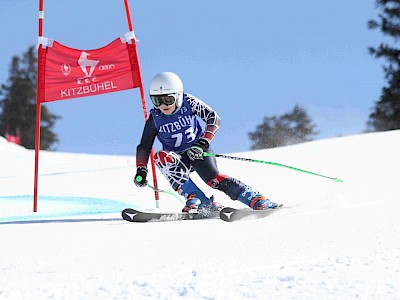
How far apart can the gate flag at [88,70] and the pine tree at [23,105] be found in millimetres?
25790

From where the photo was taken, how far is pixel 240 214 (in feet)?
13.5

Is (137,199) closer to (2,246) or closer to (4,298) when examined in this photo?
(2,246)

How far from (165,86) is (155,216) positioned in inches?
39.7

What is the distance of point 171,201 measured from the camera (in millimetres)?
6090

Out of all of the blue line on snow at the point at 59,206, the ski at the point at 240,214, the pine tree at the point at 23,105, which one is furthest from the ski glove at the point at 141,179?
the pine tree at the point at 23,105

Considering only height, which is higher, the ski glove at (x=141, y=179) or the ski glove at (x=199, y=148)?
the ski glove at (x=199, y=148)

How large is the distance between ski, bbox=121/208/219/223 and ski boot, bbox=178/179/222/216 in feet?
0.30

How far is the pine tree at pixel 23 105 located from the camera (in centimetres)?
3133

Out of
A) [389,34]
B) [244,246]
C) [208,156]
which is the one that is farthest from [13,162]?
[389,34]

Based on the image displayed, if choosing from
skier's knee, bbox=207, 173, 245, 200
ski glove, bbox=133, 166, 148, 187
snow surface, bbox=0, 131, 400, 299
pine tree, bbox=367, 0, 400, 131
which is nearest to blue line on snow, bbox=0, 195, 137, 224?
snow surface, bbox=0, 131, 400, 299

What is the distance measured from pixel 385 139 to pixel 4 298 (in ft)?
26.8

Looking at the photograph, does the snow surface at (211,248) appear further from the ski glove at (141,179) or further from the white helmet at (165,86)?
the white helmet at (165,86)

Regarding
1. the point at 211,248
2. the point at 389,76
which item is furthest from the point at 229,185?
the point at 389,76

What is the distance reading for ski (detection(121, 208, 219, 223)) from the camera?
426 centimetres
